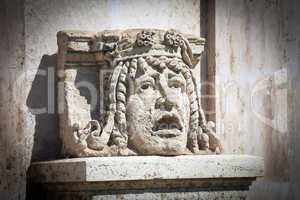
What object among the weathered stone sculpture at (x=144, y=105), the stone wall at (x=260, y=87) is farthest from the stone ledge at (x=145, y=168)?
the stone wall at (x=260, y=87)

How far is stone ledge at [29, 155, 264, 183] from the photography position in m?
4.70

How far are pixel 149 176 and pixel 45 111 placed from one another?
3.19 feet

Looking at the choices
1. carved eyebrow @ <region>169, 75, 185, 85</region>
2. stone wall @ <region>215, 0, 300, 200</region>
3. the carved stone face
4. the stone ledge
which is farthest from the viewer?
stone wall @ <region>215, 0, 300, 200</region>

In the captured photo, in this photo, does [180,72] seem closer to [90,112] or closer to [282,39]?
[90,112]

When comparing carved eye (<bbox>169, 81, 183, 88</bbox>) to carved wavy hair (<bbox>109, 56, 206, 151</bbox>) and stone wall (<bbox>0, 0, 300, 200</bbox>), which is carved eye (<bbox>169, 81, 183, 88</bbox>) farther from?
stone wall (<bbox>0, 0, 300, 200</bbox>)

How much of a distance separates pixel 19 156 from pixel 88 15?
3.51 feet

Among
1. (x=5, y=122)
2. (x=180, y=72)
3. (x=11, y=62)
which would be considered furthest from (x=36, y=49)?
(x=180, y=72)

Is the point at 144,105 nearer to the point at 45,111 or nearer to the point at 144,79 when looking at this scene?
the point at 144,79

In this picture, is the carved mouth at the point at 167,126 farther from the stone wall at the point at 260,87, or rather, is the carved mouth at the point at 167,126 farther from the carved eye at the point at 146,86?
the stone wall at the point at 260,87

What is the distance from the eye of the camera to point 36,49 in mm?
5414

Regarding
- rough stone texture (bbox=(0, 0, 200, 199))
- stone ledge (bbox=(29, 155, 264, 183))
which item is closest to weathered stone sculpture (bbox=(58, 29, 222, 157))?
stone ledge (bbox=(29, 155, 264, 183))

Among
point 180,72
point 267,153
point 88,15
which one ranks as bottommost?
point 267,153

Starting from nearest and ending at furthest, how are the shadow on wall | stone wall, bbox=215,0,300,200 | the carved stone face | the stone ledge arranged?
the stone ledge < the carved stone face < the shadow on wall < stone wall, bbox=215,0,300,200

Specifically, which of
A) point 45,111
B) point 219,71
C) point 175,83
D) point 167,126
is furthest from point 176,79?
point 45,111
